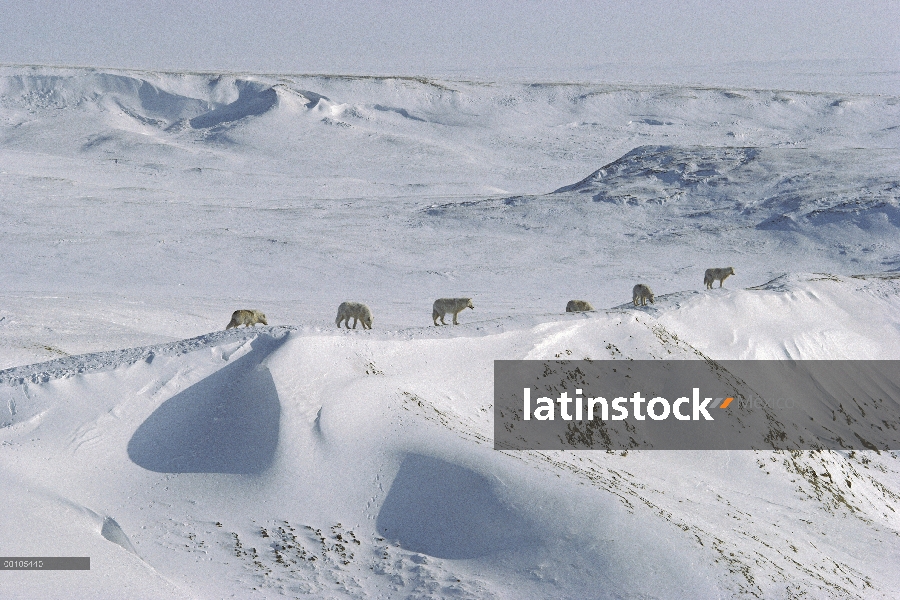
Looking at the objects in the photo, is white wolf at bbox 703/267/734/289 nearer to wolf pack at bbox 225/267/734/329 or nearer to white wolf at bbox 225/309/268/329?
wolf pack at bbox 225/267/734/329

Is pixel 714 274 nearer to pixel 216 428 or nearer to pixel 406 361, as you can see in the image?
pixel 406 361

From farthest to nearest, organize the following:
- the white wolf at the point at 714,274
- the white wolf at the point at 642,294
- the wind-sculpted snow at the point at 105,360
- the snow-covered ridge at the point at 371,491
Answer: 1. the white wolf at the point at 714,274
2. the white wolf at the point at 642,294
3. the wind-sculpted snow at the point at 105,360
4. the snow-covered ridge at the point at 371,491

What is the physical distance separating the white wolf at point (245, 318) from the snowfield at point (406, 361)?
4.29 m

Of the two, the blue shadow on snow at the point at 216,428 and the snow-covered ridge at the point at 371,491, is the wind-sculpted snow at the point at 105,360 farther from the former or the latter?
the blue shadow on snow at the point at 216,428

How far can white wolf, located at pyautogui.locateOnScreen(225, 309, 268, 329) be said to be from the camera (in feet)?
75.6

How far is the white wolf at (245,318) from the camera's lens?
23041mm

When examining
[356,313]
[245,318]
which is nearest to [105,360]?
[245,318]

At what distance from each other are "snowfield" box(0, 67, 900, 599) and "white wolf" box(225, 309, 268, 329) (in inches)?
169

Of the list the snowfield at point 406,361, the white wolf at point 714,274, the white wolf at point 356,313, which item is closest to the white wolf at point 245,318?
the white wolf at point 356,313

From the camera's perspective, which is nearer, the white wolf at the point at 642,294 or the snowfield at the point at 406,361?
the snowfield at the point at 406,361

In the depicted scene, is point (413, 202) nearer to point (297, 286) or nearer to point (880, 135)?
point (297, 286)

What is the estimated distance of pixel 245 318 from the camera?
76.6ft

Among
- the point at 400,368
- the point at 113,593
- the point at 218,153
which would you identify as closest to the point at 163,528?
the point at 113,593

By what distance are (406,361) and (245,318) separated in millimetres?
6782
